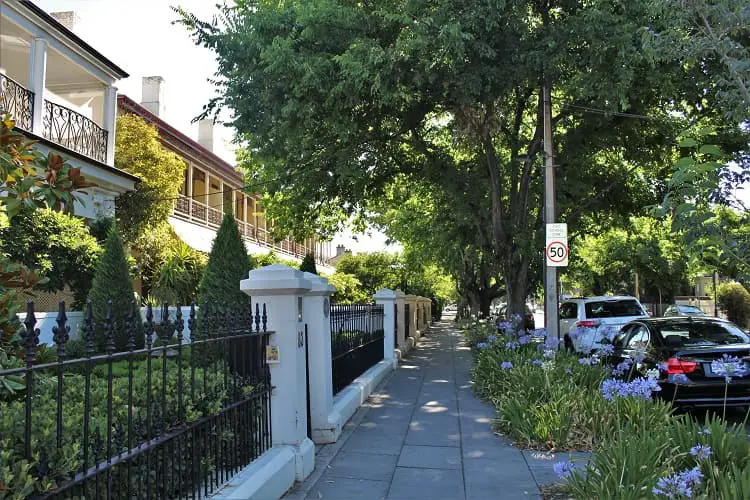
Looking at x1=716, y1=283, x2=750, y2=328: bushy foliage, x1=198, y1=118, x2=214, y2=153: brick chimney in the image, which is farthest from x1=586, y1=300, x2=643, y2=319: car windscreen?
x1=198, y1=118, x2=214, y2=153: brick chimney

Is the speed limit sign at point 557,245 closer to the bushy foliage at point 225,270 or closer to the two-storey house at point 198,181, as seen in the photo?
the bushy foliage at point 225,270

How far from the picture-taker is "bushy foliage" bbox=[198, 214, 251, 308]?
1009 cm

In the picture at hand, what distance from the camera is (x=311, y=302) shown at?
759cm

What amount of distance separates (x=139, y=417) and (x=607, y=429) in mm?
4975

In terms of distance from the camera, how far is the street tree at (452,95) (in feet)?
35.1

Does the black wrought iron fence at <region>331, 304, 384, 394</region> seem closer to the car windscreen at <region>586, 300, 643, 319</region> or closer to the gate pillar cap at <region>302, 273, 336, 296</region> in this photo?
the gate pillar cap at <region>302, 273, 336, 296</region>

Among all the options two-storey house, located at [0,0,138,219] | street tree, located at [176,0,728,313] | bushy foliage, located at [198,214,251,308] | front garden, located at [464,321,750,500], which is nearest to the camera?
front garden, located at [464,321,750,500]

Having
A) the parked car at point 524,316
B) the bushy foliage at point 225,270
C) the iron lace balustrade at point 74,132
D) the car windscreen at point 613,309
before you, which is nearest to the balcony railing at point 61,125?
the iron lace balustrade at point 74,132

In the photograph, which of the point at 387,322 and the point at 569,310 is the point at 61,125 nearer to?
the point at 387,322

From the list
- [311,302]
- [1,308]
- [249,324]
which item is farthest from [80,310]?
[1,308]

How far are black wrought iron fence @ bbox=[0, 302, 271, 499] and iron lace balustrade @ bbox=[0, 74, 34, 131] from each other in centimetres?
920

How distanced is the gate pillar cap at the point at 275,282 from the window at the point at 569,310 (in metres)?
12.9

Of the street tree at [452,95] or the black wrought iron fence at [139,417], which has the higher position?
the street tree at [452,95]

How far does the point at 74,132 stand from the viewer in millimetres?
15242
